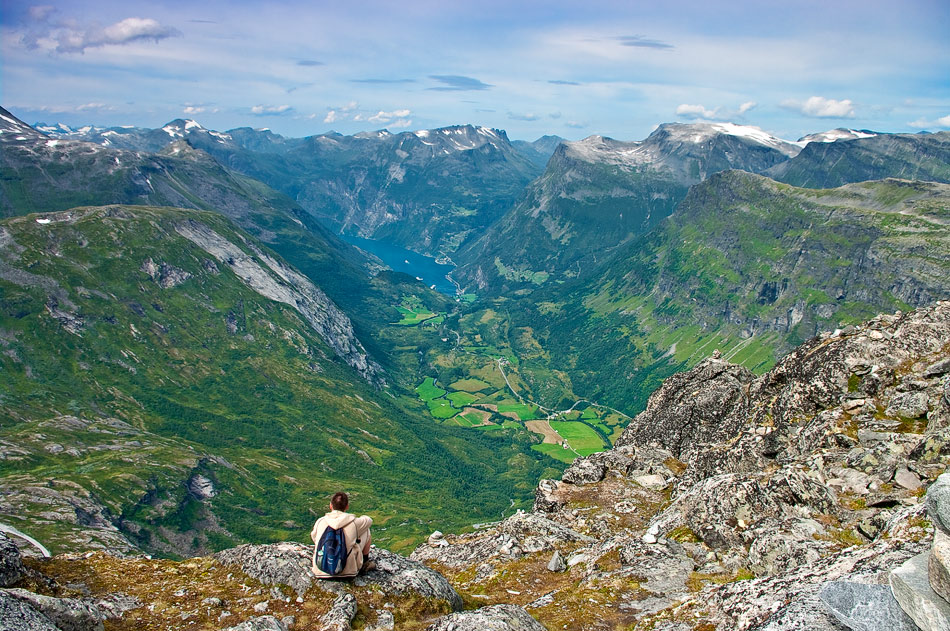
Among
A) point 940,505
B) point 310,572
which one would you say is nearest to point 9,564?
point 310,572

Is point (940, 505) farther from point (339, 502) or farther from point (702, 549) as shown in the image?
point (702, 549)

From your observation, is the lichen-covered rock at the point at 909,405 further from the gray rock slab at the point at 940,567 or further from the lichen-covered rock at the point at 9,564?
the lichen-covered rock at the point at 9,564

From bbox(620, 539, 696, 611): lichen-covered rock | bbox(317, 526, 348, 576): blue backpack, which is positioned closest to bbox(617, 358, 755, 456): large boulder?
bbox(620, 539, 696, 611): lichen-covered rock

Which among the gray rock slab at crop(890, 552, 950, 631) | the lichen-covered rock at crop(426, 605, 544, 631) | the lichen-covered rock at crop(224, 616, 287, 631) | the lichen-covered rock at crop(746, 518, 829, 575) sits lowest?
the lichen-covered rock at crop(746, 518, 829, 575)

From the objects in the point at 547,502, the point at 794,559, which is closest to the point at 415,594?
the point at 794,559

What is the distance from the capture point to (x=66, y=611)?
19.6m

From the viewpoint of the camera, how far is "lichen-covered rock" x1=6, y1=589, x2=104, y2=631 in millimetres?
18766

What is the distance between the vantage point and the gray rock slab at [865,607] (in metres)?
15.4

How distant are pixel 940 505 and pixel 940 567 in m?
2.11

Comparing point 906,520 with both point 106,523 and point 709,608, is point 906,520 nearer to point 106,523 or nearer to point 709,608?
point 709,608

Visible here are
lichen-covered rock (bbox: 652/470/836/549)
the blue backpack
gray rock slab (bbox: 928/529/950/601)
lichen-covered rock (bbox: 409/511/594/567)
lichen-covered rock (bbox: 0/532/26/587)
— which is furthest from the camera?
lichen-covered rock (bbox: 409/511/594/567)

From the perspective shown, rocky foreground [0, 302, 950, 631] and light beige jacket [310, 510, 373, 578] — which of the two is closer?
rocky foreground [0, 302, 950, 631]

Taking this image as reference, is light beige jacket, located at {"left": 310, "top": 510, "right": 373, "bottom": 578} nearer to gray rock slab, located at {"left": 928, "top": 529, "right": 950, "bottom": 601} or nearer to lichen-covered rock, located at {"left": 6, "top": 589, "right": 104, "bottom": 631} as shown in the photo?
lichen-covered rock, located at {"left": 6, "top": 589, "right": 104, "bottom": 631}

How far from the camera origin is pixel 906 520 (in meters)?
26.0
